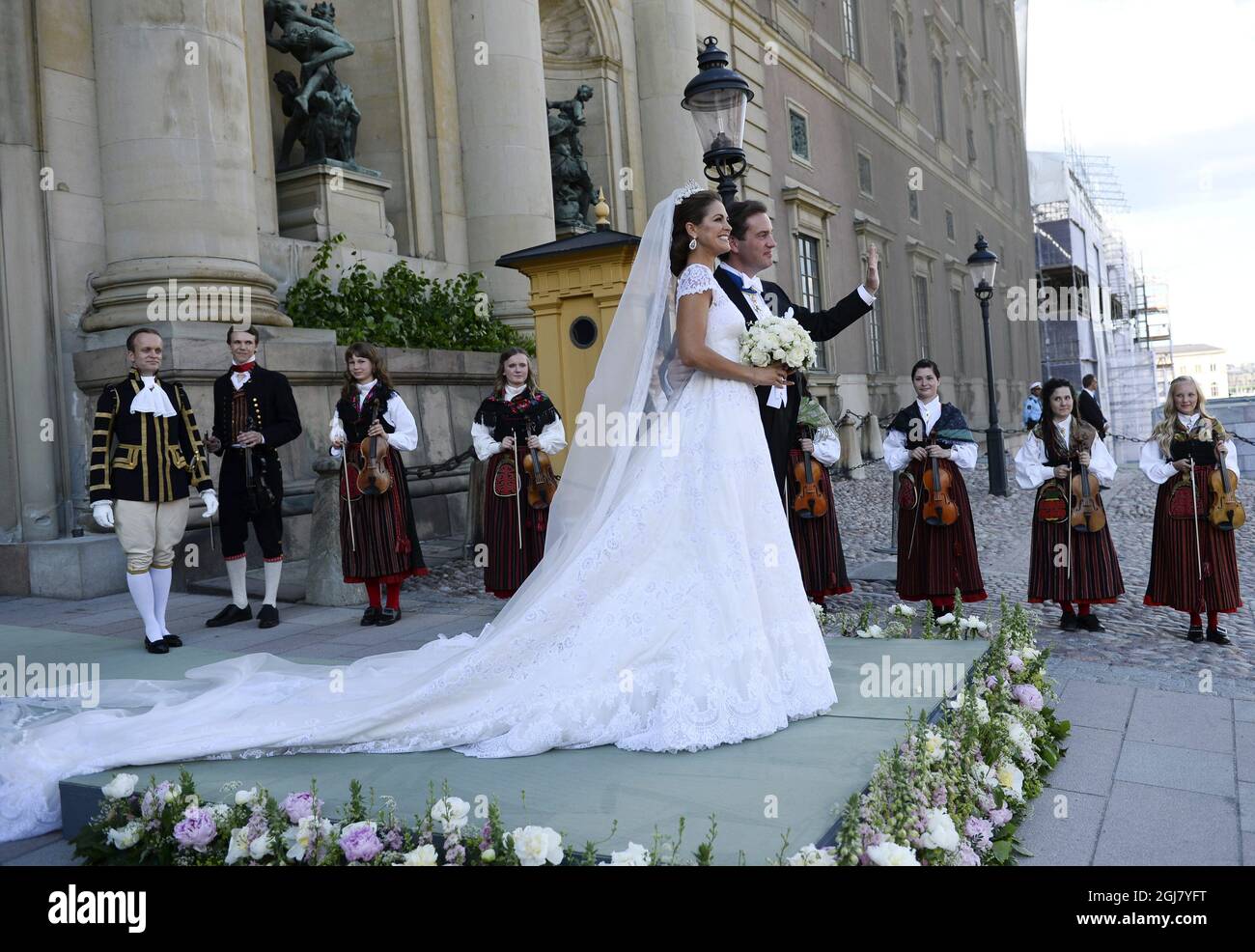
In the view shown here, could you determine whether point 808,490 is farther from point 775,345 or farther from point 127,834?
point 127,834

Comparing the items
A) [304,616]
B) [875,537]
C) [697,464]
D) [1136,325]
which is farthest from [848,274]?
[1136,325]

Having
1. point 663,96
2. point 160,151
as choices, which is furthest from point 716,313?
point 663,96

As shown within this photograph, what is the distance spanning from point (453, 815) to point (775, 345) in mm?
2148

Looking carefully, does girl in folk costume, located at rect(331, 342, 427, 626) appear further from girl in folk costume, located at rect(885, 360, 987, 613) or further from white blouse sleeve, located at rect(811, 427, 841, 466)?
girl in folk costume, located at rect(885, 360, 987, 613)

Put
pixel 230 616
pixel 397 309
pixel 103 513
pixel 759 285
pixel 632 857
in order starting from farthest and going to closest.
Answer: pixel 397 309
pixel 230 616
pixel 103 513
pixel 759 285
pixel 632 857

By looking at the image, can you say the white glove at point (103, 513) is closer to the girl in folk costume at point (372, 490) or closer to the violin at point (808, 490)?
the girl in folk costume at point (372, 490)

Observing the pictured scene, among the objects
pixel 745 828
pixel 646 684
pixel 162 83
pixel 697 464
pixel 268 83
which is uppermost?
pixel 268 83

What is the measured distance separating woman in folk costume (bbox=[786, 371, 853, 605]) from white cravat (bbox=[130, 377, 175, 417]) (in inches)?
147

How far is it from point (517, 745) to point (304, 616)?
3897 mm

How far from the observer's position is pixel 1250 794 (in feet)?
11.6

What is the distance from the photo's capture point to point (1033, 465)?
249 inches

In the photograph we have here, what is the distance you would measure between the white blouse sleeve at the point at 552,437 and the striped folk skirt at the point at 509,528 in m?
0.19
